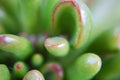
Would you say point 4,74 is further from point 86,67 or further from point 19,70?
point 86,67

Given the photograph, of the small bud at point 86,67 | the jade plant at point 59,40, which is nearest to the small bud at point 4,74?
the jade plant at point 59,40

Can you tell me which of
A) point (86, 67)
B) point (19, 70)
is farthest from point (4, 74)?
point (86, 67)

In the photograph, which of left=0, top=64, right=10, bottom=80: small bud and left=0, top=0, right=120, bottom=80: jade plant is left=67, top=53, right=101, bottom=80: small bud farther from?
left=0, top=64, right=10, bottom=80: small bud

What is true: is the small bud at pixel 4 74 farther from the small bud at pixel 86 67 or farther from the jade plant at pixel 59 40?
the small bud at pixel 86 67

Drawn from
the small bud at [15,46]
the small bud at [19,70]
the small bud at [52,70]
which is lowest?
the small bud at [52,70]

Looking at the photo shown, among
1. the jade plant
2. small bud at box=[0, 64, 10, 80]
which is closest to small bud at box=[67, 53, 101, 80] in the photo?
the jade plant

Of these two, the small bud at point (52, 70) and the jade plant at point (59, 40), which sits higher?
the jade plant at point (59, 40)
